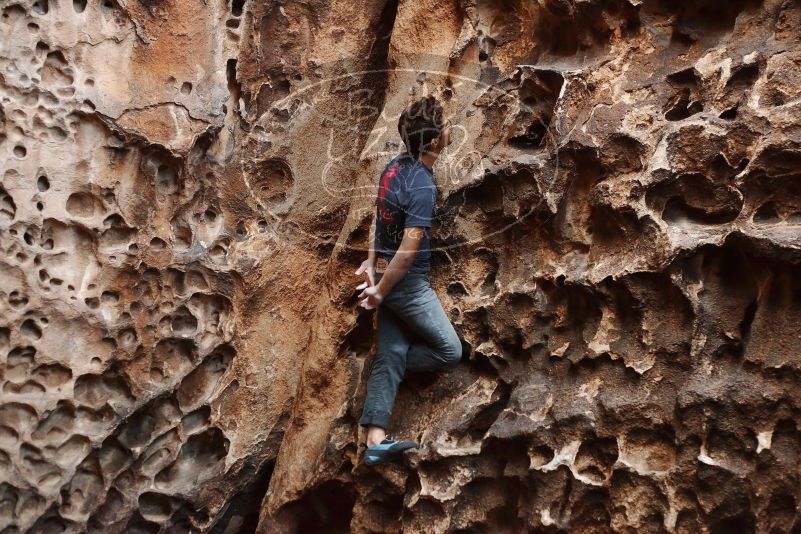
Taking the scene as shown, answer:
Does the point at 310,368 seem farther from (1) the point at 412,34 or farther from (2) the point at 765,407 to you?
(2) the point at 765,407

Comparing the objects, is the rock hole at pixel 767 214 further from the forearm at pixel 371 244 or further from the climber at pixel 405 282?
the forearm at pixel 371 244

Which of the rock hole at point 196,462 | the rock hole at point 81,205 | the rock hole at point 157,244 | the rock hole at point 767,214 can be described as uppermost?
the rock hole at point 767,214

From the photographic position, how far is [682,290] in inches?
115

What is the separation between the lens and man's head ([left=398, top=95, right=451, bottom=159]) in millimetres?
3193

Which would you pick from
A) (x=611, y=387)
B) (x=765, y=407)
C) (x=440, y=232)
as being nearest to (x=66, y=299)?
(x=440, y=232)

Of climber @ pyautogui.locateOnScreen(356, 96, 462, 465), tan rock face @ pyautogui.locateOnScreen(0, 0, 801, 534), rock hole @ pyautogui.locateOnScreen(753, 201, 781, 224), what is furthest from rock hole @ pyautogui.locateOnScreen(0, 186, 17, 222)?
rock hole @ pyautogui.locateOnScreen(753, 201, 781, 224)

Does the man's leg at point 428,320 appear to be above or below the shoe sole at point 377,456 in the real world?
above

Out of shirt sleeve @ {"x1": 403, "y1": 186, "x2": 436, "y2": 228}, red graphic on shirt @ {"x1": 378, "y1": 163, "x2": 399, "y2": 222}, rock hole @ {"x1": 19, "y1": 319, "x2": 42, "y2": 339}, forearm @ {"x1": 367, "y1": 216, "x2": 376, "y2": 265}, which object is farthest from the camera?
rock hole @ {"x1": 19, "y1": 319, "x2": 42, "y2": 339}

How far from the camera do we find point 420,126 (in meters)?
3.19

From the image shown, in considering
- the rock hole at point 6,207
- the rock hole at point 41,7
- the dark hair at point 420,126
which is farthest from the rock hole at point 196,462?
the rock hole at point 41,7

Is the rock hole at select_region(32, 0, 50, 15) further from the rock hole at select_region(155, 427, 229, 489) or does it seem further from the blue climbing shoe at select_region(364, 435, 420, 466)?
the blue climbing shoe at select_region(364, 435, 420, 466)

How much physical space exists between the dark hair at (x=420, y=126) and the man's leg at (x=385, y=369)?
0.58m

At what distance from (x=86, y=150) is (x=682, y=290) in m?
2.21

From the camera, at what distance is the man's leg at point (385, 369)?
131 inches
